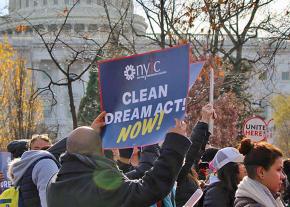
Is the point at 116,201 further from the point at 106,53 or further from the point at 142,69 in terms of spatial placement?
the point at 106,53

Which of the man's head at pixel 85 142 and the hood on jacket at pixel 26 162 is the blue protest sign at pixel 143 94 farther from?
the hood on jacket at pixel 26 162

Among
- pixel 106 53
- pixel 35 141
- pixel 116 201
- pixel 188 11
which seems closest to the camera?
pixel 116 201

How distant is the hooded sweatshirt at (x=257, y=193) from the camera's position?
4000 millimetres

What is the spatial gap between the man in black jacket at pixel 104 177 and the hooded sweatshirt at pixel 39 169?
61.3 inches

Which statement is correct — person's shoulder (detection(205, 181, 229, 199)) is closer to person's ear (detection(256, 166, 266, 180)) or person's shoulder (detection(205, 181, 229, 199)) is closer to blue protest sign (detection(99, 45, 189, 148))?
person's ear (detection(256, 166, 266, 180))

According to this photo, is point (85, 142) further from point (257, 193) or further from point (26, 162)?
point (26, 162)

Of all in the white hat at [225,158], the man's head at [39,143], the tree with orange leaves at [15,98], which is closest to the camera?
the white hat at [225,158]

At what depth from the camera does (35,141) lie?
6.03m

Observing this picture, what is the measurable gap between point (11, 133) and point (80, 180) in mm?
29445

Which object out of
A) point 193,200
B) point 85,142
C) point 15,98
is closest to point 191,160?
point 193,200

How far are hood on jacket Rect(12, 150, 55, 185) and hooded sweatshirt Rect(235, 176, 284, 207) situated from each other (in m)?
1.92

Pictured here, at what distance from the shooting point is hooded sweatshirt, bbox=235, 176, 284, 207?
4000mm

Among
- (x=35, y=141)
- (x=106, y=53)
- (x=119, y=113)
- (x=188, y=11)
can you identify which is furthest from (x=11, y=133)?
(x=119, y=113)

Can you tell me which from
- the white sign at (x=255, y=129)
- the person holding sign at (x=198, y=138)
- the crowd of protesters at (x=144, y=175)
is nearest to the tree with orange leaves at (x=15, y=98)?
the white sign at (x=255, y=129)
